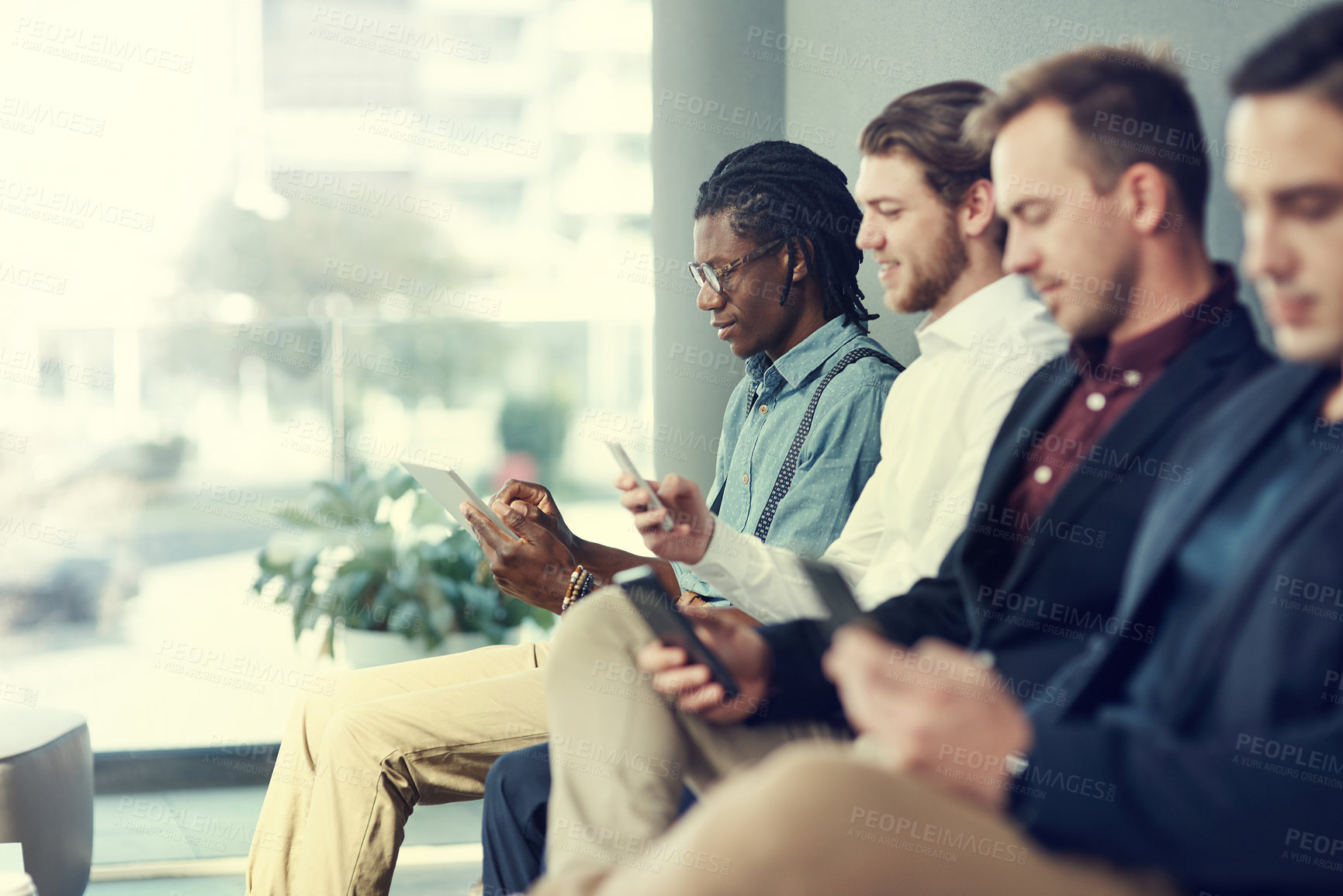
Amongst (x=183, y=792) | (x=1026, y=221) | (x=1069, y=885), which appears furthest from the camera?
(x=183, y=792)

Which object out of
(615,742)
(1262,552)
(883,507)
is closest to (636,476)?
(883,507)

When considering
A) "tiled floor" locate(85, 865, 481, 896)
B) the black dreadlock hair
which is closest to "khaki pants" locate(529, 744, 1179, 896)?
the black dreadlock hair

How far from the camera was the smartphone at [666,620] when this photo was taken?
1.13m

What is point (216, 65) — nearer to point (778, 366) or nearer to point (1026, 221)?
point (778, 366)

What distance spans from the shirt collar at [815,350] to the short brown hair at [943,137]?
43cm

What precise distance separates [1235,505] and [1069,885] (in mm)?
316

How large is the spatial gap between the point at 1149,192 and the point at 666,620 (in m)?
0.63

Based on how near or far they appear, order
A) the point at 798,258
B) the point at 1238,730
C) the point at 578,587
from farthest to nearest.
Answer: the point at 798,258 → the point at 578,587 → the point at 1238,730

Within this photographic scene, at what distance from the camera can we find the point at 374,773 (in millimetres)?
1700

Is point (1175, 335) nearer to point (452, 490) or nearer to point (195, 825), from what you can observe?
point (452, 490)

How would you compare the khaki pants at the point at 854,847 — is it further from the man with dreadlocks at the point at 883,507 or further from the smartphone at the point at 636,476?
the smartphone at the point at 636,476

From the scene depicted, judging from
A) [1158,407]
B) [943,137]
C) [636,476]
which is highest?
[943,137]

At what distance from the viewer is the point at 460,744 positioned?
1739 millimetres

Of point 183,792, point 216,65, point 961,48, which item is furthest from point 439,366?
point 961,48
